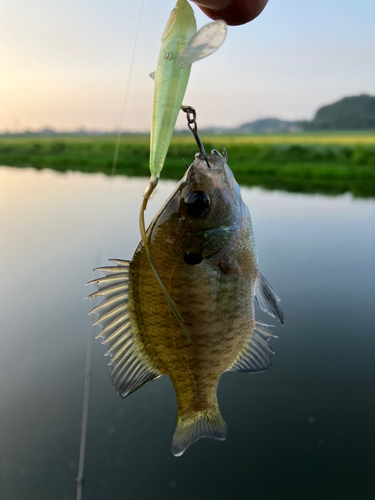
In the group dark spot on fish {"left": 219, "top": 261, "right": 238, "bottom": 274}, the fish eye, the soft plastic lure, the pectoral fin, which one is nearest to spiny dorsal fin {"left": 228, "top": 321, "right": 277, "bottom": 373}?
dark spot on fish {"left": 219, "top": 261, "right": 238, "bottom": 274}

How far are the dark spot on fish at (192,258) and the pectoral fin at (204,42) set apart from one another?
33 cm

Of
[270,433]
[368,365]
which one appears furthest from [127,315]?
[368,365]

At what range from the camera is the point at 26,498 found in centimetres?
→ 249

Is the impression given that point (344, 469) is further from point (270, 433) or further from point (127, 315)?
point (127, 315)

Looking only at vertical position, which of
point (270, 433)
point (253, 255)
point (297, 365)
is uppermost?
point (253, 255)

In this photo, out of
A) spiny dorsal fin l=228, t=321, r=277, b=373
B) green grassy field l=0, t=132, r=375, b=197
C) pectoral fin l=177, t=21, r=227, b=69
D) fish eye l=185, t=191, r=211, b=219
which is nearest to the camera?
pectoral fin l=177, t=21, r=227, b=69

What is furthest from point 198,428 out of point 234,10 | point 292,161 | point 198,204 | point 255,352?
point 292,161

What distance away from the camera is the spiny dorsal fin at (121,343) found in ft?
2.25

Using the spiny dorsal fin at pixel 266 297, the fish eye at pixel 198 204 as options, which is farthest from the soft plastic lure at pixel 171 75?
the spiny dorsal fin at pixel 266 297

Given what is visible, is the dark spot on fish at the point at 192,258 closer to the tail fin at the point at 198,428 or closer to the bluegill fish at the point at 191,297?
the bluegill fish at the point at 191,297

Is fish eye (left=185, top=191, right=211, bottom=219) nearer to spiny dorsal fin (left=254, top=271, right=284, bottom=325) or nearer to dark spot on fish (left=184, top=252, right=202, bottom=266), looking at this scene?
dark spot on fish (left=184, top=252, right=202, bottom=266)

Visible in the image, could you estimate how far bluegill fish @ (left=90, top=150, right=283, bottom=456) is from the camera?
64 cm

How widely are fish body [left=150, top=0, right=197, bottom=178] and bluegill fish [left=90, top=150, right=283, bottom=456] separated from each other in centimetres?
13

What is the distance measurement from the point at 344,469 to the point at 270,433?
62 cm
